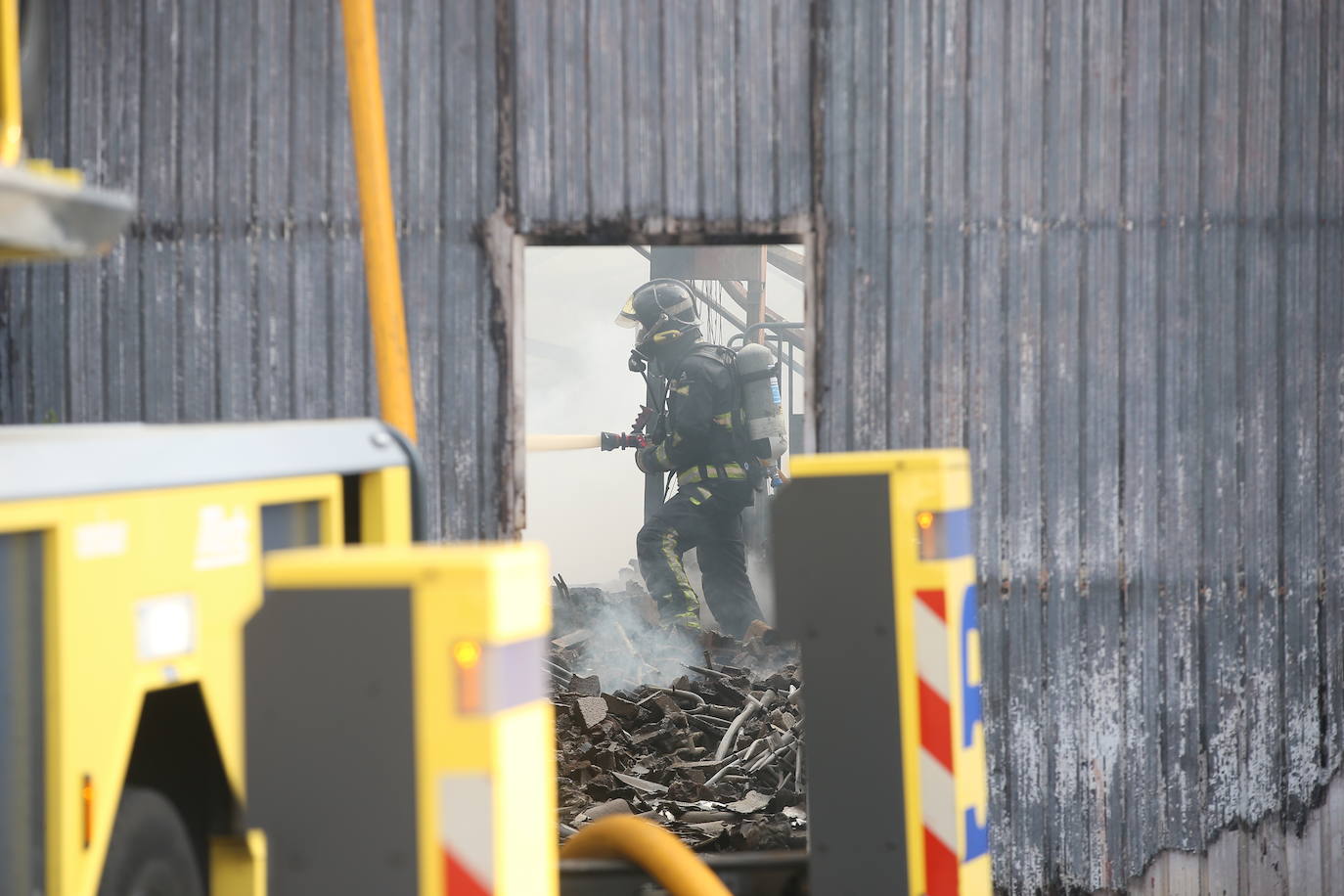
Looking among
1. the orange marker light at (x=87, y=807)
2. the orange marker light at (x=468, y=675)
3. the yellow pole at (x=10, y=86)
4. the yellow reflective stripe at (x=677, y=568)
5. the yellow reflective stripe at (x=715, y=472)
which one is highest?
the yellow pole at (x=10, y=86)

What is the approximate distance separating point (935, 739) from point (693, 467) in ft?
24.5

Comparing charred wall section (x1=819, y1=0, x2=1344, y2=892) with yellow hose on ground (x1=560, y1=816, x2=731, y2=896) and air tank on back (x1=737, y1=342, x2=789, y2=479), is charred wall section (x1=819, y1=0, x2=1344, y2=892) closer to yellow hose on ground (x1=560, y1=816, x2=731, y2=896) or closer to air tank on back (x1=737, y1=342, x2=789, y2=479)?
yellow hose on ground (x1=560, y1=816, x2=731, y2=896)

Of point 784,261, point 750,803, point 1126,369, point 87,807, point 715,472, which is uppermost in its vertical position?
point 784,261

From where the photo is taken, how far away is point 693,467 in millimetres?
10234

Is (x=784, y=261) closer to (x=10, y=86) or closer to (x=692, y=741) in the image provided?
(x=692, y=741)

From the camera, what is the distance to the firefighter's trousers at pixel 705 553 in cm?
1012

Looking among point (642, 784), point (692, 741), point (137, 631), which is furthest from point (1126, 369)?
point (137, 631)

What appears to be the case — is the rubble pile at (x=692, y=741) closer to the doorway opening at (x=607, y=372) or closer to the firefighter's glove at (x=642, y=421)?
the firefighter's glove at (x=642, y=421)

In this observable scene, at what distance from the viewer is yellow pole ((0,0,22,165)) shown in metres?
2.60

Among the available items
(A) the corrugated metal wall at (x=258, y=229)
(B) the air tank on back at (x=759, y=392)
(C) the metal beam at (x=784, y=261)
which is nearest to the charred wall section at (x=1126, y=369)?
(A) the corrugated metal wall at (x=258, y=229)

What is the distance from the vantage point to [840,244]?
5230 millimetres

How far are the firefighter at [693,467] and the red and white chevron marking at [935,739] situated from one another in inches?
276

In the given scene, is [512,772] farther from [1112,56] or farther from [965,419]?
[1112,56]

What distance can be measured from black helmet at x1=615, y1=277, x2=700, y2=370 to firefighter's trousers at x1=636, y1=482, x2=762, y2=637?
1.14 meters
